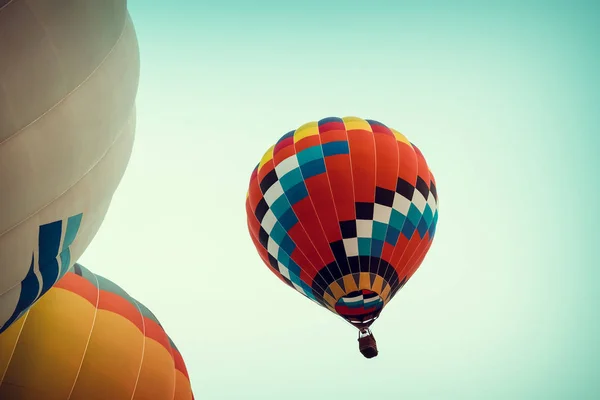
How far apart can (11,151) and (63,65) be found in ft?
1.75

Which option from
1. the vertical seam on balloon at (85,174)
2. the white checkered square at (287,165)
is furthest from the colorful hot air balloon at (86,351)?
the white checkered square at (287,165)

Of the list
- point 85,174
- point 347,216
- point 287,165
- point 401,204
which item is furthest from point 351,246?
point 85,174

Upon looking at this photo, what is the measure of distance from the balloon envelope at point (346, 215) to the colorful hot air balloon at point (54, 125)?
12.6ft

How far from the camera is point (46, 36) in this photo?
2957mm

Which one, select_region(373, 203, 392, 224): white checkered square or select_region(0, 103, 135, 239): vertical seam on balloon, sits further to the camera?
select_region(373, 203, 392, 224): white checkered square

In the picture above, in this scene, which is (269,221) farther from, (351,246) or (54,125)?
(54,125)

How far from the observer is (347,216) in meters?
7.40

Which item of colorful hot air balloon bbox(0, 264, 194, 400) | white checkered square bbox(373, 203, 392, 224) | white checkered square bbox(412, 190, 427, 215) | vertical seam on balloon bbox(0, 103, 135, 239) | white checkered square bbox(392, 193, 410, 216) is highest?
white checkered square bbox(412, 190, 427, 215)

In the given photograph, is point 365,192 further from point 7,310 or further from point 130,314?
point 7,310

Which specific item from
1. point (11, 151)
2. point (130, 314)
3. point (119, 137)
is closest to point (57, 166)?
point (11, 151)

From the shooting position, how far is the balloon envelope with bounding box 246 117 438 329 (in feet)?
24.1

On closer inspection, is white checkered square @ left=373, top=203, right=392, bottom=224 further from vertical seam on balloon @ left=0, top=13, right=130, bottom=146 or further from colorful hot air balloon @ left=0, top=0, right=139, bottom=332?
vertical seam on balloon @ left=0, top=13, right=130, bottom=146

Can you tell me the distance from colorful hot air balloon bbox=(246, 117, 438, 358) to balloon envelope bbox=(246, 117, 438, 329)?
0.01 meters

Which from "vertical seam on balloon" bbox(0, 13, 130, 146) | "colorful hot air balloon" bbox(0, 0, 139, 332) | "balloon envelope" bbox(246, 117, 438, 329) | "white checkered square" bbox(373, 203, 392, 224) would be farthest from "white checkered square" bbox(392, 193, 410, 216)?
"vertical seam on balloon" bbox(0, 13, 130, 146)
